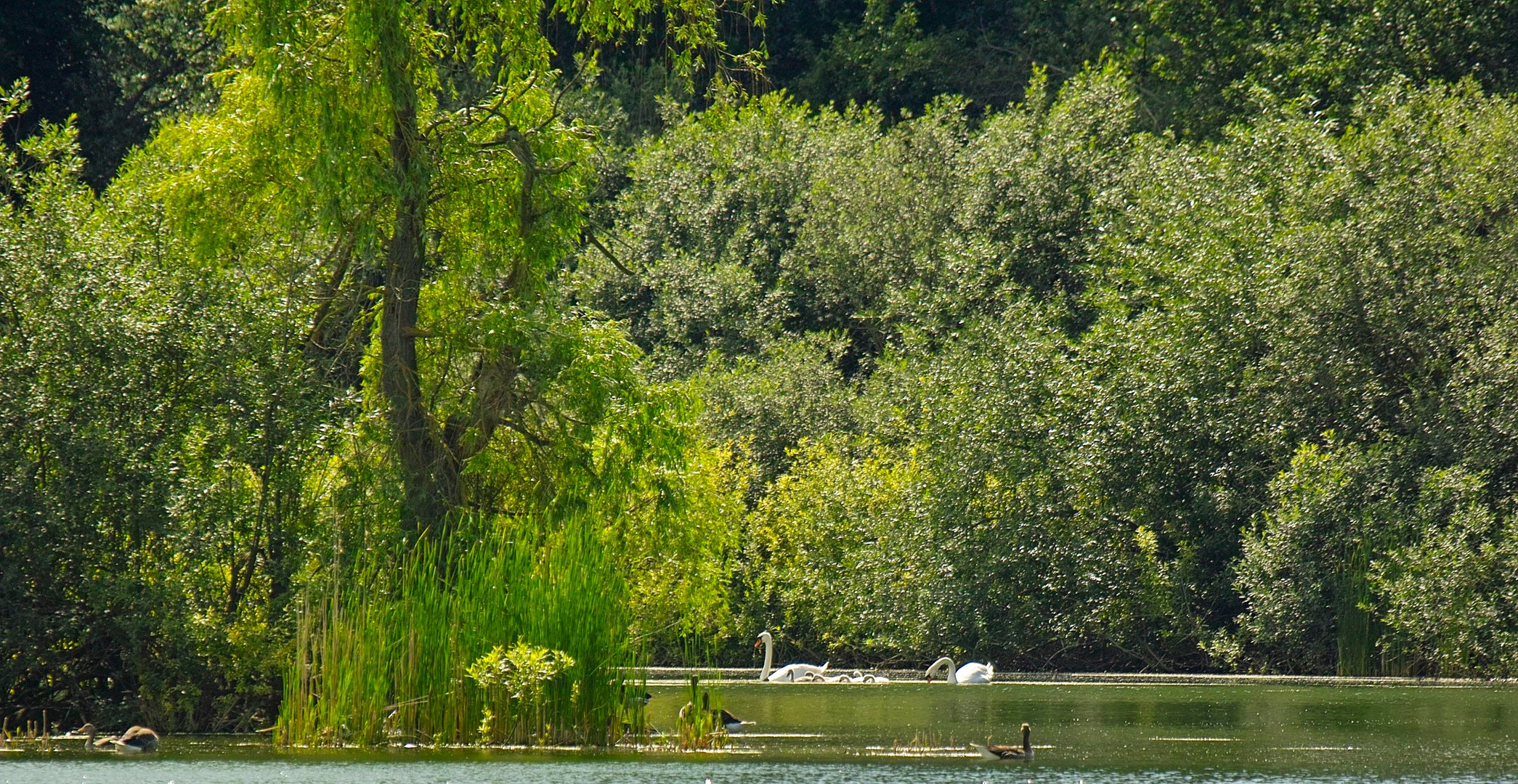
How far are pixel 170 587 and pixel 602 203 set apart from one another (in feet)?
105

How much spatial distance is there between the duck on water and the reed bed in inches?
52.4

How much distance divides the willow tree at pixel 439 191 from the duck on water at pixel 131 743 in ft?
13.3

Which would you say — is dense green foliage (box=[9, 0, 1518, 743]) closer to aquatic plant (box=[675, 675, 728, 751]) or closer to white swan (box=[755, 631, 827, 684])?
aquatic plant (box=[675, 675, 728, 751])

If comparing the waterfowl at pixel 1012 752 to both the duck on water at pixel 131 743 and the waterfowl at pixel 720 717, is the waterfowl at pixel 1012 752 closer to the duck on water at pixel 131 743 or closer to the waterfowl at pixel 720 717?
the waterfowl at pixel 720 717

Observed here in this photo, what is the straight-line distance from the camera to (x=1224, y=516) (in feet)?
111

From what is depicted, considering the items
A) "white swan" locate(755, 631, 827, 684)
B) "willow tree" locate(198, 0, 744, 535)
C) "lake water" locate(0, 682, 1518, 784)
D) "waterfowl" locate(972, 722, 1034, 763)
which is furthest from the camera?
"white swan" locate(755, 631, 827, 684)

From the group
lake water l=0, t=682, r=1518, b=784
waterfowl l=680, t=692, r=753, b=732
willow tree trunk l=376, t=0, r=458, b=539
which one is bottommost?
lake water l=0, t=682, r=1518, b=784

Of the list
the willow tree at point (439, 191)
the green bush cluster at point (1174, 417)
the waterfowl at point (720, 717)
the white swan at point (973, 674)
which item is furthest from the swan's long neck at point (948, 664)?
the willow tree at point (439, 191)

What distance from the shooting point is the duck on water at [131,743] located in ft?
62.3

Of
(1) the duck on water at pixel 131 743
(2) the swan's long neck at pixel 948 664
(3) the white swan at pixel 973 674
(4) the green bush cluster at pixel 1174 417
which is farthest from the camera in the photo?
(2) the swan's long neck at pixel 948 664

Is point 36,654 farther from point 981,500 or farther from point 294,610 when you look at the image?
point 981,500

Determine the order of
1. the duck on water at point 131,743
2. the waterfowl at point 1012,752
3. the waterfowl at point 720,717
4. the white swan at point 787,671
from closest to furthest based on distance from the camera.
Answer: the waterfowl at point 1012,752 < the duck on water at point 131,743 < the waterfowl at point 720,717 < the white swan at point 787,671

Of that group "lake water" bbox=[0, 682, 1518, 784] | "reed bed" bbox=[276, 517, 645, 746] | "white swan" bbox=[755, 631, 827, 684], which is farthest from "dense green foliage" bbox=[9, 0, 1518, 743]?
"white swan" bbox=[755, 631, 827, 684]

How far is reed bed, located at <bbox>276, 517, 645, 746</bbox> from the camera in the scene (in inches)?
727
